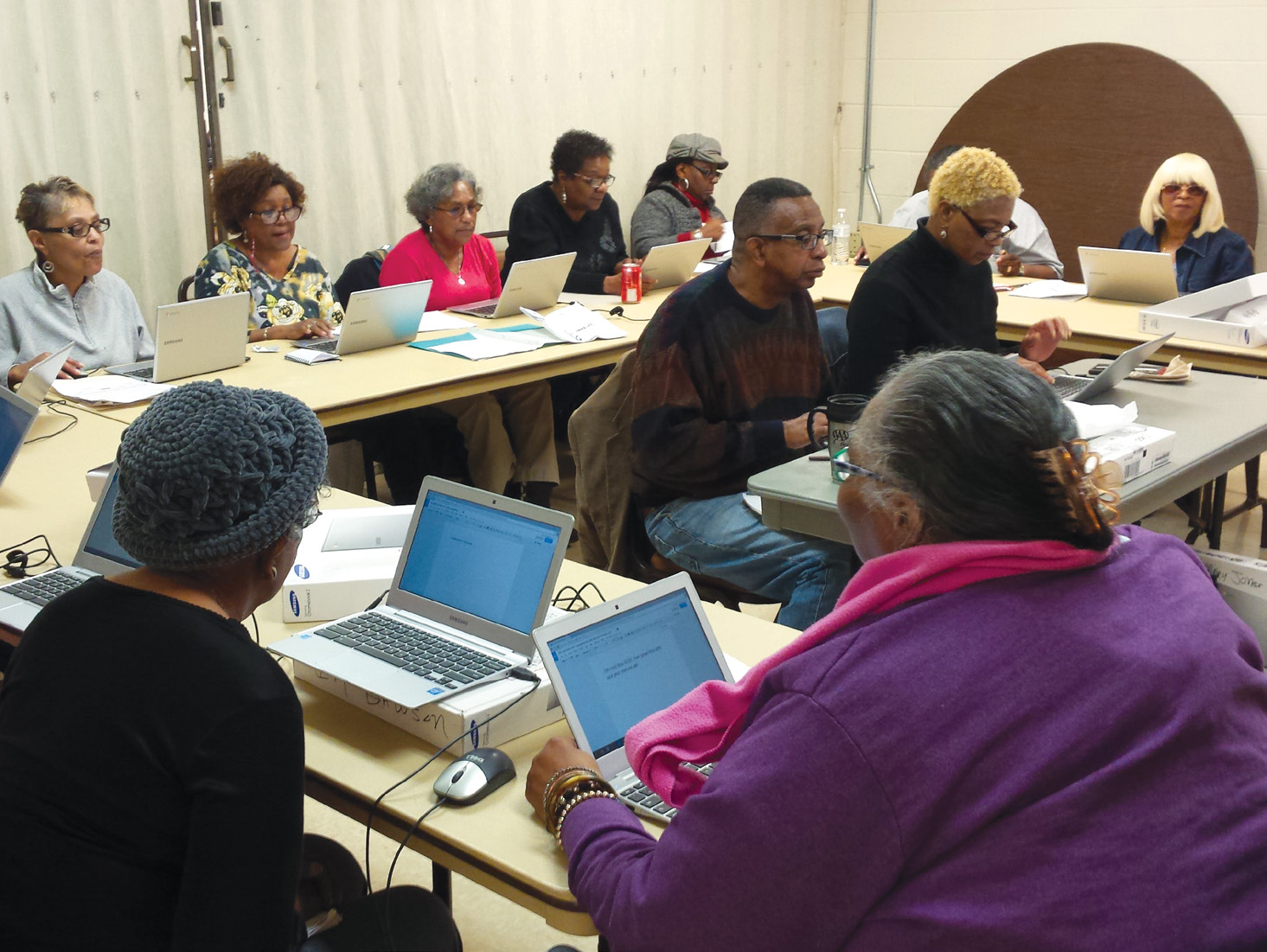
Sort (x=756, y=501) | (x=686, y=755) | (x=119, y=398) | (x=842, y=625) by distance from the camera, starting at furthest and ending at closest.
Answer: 1. (x=119, y=398)
2. (x=756, y=501)
3. (x=686, y=755)
4. (x=842, y=625)

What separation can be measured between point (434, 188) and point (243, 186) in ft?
2.22

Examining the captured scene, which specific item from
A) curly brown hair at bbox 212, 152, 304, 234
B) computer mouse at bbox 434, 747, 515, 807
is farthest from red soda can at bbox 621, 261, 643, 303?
computer mouse at bbox 434, 747, 515, 807

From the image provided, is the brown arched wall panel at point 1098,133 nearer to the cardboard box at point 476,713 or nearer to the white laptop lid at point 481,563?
the white laptop lid at point 481,563

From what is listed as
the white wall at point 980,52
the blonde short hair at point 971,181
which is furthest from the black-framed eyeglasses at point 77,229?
the white wall at point 980,52

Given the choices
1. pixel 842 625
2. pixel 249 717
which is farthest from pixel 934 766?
pixel 249 717

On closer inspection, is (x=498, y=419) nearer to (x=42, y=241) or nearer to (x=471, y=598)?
(x=42, y=241)

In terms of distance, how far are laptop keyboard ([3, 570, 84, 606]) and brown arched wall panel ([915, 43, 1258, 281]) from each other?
537 centimetres

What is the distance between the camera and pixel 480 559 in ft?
5.46

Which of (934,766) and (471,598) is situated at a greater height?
(934,766)

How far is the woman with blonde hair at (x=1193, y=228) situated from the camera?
14.7ft

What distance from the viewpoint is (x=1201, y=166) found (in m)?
4.64

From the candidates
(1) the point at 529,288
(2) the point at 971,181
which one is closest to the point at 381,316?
(1) the point at 529,288

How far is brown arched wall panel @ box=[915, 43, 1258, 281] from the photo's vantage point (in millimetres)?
5703

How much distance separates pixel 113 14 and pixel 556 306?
1.86 m
